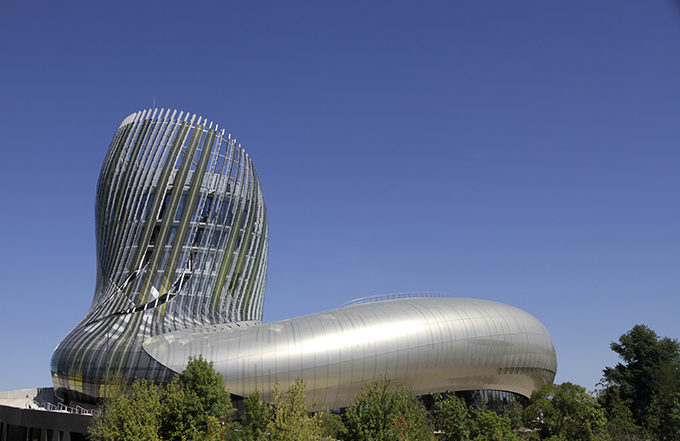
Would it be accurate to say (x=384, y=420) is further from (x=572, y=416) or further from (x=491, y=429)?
(x=572, y=416)

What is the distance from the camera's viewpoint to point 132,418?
3544 centimetres

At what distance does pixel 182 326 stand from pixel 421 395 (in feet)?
77.5

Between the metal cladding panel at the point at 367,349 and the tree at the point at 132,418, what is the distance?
19.0ft

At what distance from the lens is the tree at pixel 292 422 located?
29734 millimetres

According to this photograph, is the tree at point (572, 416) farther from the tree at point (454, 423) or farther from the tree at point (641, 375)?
the tree at point (641, 375)

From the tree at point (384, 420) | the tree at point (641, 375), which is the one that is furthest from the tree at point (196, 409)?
the tree at point (641, 375)

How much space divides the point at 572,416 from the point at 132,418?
31.3 meters

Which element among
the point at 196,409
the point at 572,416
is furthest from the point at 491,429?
the point at 196,409

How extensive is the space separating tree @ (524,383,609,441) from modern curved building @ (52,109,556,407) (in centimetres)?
742

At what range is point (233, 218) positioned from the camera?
64.6 meters

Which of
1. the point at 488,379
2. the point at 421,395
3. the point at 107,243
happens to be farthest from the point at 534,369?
the point at 107,243

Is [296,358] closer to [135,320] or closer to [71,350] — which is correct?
[135,320]

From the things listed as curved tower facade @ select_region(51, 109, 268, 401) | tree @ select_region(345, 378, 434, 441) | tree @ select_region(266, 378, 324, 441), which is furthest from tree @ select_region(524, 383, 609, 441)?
curved tower facade @ select_region(51, 109, 268, 401)

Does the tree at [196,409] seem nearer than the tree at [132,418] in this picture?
No
